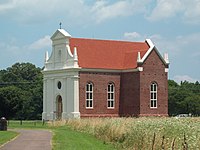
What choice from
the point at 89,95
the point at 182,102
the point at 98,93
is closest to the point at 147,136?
the point at 89,95

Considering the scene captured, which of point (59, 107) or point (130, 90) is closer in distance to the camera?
point (130, 90)

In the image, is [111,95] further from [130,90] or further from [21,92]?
[21,92]

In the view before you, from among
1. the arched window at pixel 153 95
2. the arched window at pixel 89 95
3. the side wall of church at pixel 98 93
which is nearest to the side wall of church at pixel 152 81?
the arched window at pixel 153 95

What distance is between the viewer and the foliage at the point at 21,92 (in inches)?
3484

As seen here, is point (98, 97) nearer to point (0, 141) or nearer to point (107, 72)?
point (107, 72)

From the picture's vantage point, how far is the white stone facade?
68.4m

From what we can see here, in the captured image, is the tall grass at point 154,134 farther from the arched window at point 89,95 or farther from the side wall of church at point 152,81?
the side wall of church at point 152,81

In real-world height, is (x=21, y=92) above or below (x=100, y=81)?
below

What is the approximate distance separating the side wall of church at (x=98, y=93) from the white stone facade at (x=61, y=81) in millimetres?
807

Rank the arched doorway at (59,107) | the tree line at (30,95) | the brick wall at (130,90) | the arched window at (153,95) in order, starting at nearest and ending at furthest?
the brick wall at (130,90), the arched window at (153,95), the arched doorway at (59,107), the tree line at (30,95)

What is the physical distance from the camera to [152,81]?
71562 mm

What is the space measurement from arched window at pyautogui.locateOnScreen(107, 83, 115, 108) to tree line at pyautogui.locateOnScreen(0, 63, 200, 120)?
21.4 metres

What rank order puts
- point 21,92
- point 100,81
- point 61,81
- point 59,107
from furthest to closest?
point 21,92, point 59,107, point 61,81, point 100,81

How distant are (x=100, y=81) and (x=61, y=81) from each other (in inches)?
186
